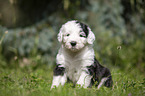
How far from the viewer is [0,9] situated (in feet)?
24.6

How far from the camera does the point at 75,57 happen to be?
3480 millimetres

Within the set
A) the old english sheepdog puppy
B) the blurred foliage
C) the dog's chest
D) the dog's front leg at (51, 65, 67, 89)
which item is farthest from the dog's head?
the blurred foliage

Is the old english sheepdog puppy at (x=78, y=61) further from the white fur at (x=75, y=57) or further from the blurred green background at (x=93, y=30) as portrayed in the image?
the blurred green background at (x=93, y=30)

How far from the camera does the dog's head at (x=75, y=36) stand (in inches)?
128

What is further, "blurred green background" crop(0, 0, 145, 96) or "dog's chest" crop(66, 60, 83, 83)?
"blurred green background" crop(0, 0, 145, 96)

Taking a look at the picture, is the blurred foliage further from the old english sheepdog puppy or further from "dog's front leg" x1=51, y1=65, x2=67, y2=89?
"dog's front leg" x1=51, y1=65, x2=67, y2=89

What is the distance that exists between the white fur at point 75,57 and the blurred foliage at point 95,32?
3.28 m

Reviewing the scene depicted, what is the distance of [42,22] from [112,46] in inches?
96.7

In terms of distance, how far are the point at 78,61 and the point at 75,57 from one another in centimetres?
8

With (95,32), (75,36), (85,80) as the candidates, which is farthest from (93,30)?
(85,80)

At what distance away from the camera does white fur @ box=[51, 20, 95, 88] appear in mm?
3328

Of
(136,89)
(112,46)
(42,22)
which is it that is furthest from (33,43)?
(136,89)

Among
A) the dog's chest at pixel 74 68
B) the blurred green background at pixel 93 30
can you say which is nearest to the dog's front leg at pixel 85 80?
the dog's chest at pixel 74 68

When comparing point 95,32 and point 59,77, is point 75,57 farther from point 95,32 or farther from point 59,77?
point 95,32
